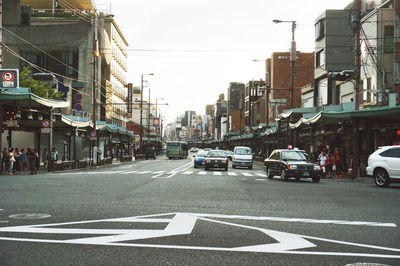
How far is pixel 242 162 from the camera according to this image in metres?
37.7

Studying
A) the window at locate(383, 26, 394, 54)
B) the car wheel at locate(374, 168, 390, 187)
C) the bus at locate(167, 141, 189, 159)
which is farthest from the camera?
the bus at locate(167, 141, 189, 159)

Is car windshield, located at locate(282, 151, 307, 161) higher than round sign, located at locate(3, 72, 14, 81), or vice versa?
round sign, located at locate(3, 72, 14, 81)

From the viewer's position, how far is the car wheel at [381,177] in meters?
19.7

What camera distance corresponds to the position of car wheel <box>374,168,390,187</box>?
1973cm

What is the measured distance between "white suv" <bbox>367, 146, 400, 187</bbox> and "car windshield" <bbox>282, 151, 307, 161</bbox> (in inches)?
169

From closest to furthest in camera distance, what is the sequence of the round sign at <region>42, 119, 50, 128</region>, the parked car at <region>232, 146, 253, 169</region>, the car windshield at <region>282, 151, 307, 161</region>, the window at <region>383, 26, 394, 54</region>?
the car windshield at <region>282, 151, 307, 161</region>
the round sign at <region>42, 119, 50, 128</region>
the window at <region>383, 26, 394, 54</region>
the parked car at <region>232, 146, 253, 169</region>

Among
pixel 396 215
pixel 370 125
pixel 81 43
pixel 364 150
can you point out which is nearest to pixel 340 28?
pixel 364 150

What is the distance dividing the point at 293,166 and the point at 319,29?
30.0 m

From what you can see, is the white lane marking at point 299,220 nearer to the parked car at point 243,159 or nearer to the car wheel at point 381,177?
the car wheel at point 381,177

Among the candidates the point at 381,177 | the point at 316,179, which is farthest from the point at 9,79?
the point at 381,177

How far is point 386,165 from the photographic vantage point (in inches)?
765

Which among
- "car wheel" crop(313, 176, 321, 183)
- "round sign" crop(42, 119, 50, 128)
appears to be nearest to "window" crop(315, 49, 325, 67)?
"car wheel" crop(313, 176, 321, 183)

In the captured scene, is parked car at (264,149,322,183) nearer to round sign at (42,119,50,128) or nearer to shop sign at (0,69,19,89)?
round sign at (42,119,50,128)

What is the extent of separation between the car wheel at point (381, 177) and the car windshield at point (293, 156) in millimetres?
4488
